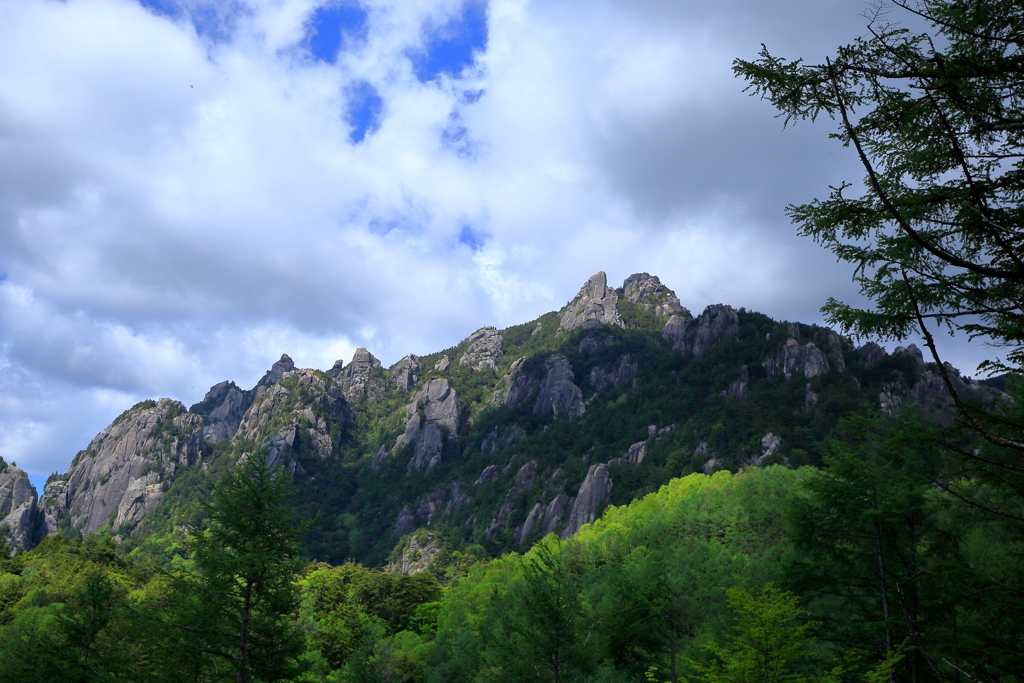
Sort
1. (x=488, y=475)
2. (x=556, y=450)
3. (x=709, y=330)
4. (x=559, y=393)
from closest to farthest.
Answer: (x=556, y=450) → (x=709, y=330) → (x=488, y=475) → (x=559, y=393)

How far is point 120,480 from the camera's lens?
18162 centimetres

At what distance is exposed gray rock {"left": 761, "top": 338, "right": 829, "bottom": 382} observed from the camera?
358 feet

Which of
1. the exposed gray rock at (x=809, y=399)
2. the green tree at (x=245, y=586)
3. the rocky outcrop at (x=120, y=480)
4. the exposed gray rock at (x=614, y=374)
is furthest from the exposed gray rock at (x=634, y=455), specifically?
the rocky outcrop at (x=120, y=480)

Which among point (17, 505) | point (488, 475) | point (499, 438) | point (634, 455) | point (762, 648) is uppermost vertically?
point (499, 438)

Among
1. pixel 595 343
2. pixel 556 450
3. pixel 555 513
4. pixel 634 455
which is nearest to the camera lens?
pixel 555 513

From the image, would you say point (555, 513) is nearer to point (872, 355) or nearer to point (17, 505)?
point (872, 355)

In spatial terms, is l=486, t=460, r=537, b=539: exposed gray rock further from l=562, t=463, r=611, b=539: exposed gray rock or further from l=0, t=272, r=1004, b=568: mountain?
l=562, t=463, r=611, b=539: exposed gray rock

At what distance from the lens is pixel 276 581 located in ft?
46.3

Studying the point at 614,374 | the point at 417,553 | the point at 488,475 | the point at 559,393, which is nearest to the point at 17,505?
the point at 417,553

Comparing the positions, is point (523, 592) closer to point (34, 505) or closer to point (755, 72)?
point (755, 72)

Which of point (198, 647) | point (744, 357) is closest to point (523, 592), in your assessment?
point (198, 647)

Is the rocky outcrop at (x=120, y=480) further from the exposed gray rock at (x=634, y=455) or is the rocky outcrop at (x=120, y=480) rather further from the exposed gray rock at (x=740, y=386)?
the exposed gray rock at (x=740, y=386)

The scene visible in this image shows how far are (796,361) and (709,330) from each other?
36.9 m

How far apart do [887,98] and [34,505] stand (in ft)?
751
